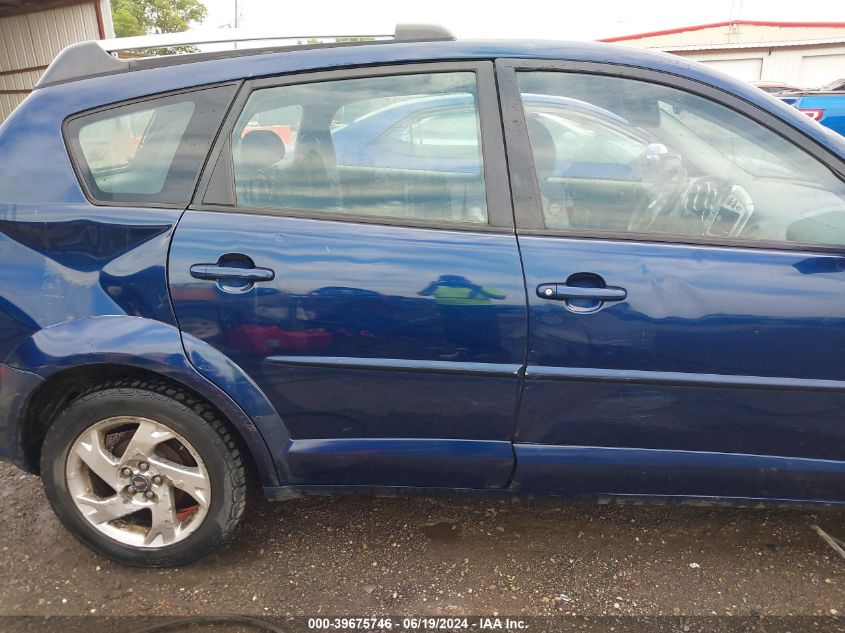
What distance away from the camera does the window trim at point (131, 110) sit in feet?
6.34

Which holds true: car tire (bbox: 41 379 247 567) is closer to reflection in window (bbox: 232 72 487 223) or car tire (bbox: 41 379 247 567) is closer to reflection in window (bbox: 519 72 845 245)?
reflection in window (bbox: 232 72 487 223)

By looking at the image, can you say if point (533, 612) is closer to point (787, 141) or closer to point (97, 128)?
point (787, 141)

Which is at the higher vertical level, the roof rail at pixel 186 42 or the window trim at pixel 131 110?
the roof rail at pixel 186 42

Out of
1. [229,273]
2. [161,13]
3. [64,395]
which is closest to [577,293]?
[229,273]


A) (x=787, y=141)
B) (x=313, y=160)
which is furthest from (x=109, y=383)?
(x=787, y=141)

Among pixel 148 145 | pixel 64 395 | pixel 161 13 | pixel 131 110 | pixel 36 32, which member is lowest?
pixel 64 395

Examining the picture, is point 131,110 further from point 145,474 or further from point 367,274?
point 145,474

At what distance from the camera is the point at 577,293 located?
1788 mm

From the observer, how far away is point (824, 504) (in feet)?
6.52

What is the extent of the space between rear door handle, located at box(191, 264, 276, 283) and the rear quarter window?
239mm

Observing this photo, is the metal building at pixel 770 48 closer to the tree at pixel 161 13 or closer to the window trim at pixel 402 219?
the window trim at pixel 402 219

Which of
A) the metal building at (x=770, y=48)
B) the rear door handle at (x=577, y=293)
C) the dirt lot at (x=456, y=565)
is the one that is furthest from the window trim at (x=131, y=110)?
the metal building at (x=770, y=48)

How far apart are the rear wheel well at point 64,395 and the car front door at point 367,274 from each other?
0.65 feet

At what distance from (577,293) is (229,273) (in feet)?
3.37
